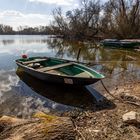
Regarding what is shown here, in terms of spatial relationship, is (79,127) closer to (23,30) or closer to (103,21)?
(103,21)

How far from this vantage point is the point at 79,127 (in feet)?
14.3

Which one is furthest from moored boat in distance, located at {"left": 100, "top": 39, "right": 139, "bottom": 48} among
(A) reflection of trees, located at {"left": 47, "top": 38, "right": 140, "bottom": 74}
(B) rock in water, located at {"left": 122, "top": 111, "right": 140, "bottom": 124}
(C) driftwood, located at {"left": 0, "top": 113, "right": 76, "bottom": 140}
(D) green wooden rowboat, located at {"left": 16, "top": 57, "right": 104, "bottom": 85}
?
(C) driftwood, located at {"left": 0, "top": 113, "right": 76, "bottom": 140}

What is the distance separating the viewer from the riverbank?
11.5ft

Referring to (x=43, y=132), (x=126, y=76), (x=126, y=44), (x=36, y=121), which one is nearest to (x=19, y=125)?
(x=36, y=121)

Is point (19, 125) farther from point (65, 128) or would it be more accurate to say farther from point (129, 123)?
point (129, 123)

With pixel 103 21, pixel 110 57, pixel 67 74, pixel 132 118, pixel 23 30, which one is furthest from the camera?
pixel 23 30

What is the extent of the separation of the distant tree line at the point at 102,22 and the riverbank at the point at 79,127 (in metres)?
25.9

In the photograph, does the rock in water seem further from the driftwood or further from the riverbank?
the driftwood

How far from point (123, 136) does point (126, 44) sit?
65.0 feet

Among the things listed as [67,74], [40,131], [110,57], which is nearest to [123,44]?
[110,57]

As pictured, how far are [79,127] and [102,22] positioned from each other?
38.3m

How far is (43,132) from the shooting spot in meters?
3.44

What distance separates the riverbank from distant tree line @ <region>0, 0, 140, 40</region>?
85.0ft

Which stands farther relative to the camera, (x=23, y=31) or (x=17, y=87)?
(x=23, y=31)
